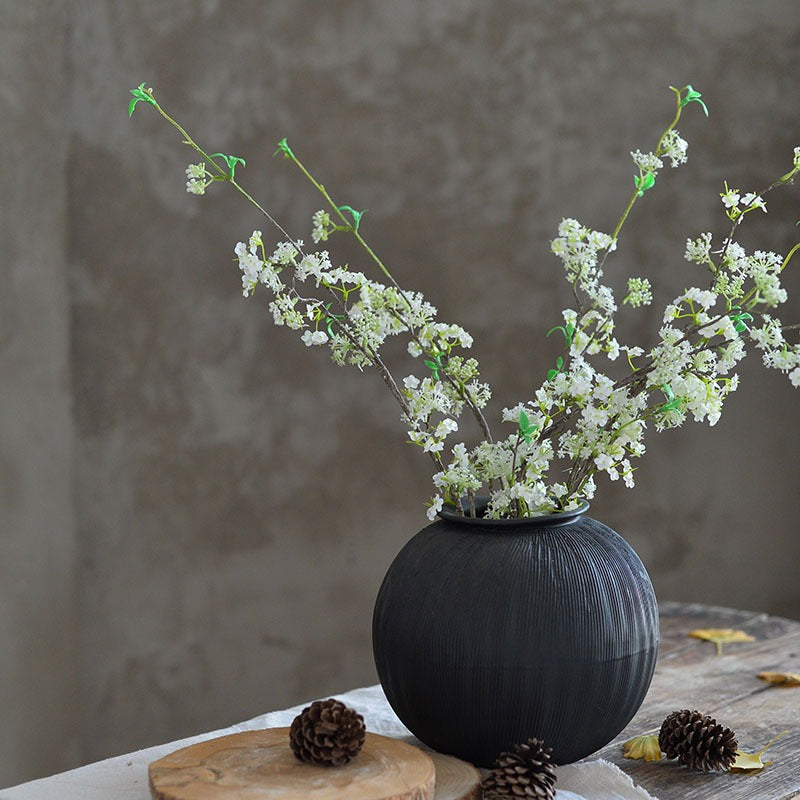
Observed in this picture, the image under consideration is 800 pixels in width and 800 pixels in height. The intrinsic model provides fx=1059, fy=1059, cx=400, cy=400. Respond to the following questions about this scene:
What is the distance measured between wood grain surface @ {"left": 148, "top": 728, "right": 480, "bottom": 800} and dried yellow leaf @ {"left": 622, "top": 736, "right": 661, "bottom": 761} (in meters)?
0.20

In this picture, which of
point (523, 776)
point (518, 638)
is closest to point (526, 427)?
point (518, 638)

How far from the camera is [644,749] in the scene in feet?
3.59

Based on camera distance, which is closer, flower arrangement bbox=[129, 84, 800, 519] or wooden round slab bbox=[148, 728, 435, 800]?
wooden round slab bbox=[148, 728, 435, 800]

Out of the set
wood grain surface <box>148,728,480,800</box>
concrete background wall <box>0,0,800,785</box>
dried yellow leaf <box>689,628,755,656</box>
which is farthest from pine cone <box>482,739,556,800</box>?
concrete background wall <box>0,0,800,785</box>

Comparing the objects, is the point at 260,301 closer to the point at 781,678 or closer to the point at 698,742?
the point at 781,678

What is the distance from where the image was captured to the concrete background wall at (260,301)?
2.18 m

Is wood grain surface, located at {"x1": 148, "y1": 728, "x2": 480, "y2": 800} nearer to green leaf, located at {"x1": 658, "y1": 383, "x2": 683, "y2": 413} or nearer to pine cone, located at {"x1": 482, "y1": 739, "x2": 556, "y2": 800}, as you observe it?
pine cone, located at {"x1": 482, "y1": 739, "x2": 556, "y2": 800}

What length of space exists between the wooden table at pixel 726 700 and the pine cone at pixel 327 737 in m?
0.30

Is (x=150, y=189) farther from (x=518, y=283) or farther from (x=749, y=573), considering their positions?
(x=749, y=573)

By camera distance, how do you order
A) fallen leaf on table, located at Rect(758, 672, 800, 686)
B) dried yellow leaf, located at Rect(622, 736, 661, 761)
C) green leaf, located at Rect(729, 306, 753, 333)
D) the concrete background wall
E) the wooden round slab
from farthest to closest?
the concrete background wall → fallen leaf on table, located at Rect(758, 672, 800, 686) → dried yellow leaf, located at Rect(622, 736, 661, 761) → green leaf, located at Rect(729, 306, 753, 333) → the wooden round slab

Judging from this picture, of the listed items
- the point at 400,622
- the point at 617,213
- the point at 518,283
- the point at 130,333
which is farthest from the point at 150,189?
the point at 400,622

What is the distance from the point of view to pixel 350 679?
2436mm

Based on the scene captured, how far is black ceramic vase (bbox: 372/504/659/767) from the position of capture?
0.98 m

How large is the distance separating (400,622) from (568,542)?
0.59ft
